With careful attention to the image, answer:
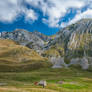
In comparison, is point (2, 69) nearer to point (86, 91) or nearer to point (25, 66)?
point (25, 66)

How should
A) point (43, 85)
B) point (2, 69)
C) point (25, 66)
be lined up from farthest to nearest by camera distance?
point (25, 66), point (2, 69), point (43, 85)

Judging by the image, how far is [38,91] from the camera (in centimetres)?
4009

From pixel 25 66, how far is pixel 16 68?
18729 mm

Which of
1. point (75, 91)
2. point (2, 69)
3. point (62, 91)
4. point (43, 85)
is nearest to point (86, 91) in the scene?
point (75, 91)

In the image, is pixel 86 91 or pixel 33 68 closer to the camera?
pixel 86 91

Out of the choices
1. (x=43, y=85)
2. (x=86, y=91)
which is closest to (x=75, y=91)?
(x=86, y=91)

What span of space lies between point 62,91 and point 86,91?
10989 mm

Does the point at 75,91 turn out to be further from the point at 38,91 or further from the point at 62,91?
the point at 38,91

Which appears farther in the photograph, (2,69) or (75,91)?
(2,69)

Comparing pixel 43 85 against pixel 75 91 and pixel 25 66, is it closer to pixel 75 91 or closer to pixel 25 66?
pixel 75 91

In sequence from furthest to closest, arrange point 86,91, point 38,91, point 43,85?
point 43,85
point 86,91
point 38,91

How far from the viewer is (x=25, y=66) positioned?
648ft

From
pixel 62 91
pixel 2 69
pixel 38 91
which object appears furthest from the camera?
pixel 2 69

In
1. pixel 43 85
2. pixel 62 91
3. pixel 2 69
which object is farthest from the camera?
pixel 2 69
